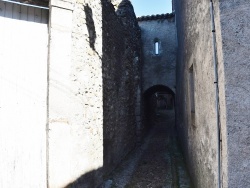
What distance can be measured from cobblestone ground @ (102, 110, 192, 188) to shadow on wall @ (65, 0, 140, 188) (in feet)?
0.89

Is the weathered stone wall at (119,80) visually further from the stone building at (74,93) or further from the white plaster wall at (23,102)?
the white plaster wall at (23,102)

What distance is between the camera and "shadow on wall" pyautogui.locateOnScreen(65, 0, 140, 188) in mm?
3928

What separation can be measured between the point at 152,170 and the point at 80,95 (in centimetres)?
319

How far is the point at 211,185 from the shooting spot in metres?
2.60

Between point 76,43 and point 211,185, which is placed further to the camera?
point 76,43

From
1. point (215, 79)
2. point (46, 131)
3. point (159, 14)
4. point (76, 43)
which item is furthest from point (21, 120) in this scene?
point (159, 14)

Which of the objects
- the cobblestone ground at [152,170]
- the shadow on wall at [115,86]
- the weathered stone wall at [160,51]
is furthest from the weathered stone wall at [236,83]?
the weathered stone wall at [160,51]

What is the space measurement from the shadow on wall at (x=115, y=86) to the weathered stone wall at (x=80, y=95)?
0.7 inches

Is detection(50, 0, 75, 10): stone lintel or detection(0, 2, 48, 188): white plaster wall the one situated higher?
detection(50, 0, 75, 10): stone lintel

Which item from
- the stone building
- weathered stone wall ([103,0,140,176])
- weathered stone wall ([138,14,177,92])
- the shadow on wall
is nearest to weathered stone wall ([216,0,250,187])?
the stone building

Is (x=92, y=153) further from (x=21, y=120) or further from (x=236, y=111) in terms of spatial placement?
(x=236, y=111)

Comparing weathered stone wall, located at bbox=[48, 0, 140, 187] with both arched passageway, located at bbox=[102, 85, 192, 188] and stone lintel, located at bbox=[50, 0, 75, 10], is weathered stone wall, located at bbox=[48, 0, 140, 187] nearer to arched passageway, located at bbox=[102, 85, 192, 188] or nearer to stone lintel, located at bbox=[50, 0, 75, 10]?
stone lintel, located at bbox=[50, 0, 75, 10]

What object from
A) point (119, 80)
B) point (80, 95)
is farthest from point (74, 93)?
point (119, 80)

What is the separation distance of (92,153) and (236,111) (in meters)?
2.51
